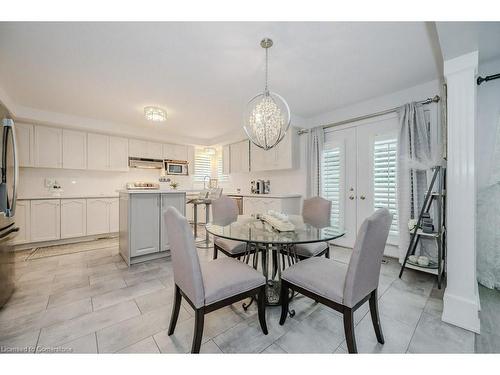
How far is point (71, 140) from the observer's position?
3.95 m

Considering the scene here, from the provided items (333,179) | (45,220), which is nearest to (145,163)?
(45,220)

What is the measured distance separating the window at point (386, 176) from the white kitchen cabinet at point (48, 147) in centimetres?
554

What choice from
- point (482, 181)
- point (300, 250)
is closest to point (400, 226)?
point (482, 181)

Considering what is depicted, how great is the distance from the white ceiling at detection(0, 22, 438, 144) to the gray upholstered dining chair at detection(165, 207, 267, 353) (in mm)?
Result: 1622

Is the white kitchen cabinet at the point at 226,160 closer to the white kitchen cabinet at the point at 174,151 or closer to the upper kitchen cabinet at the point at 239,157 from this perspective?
the upper kitchen cabinet at the point at 239,157

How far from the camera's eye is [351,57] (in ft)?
6.88

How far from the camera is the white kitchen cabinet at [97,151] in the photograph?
4145 millimetres

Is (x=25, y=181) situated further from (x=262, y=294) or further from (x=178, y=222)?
(x=262, y=294)

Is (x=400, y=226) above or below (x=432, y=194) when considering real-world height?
below
